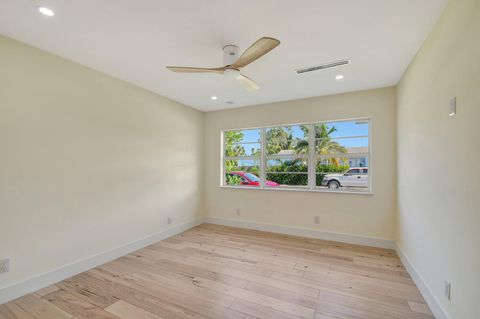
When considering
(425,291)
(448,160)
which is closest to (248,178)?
(425,291)

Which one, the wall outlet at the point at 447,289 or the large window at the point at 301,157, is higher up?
the large window at the point at 301,157

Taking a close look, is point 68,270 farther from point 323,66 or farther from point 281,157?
point 323,66

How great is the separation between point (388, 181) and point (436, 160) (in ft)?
5.39

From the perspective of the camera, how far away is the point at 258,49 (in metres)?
1.86

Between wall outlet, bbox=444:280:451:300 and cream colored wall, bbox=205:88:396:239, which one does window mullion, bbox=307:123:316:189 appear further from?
wall outlet, bbox=444:280:451:300

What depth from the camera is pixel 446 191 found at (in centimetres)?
177

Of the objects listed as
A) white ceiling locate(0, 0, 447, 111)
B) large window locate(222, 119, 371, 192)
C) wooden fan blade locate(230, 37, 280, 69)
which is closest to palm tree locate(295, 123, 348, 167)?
large window locate(222, 119, 371, 192)

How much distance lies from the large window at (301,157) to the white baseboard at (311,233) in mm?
775

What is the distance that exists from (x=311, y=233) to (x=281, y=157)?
4.99ft

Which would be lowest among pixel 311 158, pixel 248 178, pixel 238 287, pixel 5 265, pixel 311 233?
pixel 238 287

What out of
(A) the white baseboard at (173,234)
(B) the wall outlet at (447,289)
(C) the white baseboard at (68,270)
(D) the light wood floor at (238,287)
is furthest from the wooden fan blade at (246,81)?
(C) the white baseboard at (68,270)

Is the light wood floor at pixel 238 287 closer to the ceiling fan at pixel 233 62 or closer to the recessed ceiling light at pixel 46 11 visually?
the ceiling fan at pixel 233 62

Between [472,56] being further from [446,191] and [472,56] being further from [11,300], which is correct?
[11,300]

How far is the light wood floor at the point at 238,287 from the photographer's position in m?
1.98
